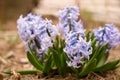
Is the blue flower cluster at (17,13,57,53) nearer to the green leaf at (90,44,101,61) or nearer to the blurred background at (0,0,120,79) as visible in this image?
the green leaf at (90,44,101,61)

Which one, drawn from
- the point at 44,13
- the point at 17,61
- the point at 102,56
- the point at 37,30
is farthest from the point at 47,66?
the point at 44,13

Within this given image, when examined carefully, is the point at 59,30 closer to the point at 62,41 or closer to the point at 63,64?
the point at 62,41

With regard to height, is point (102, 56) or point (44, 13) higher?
point (44, 13)

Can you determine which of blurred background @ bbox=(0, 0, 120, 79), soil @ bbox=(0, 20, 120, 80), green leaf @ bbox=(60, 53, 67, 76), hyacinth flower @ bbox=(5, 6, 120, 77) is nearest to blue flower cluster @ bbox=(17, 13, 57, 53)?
hyacinth flower @ bbox=(5, 6, 120, 77)

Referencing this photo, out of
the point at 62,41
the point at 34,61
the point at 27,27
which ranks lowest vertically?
the point at 34,61

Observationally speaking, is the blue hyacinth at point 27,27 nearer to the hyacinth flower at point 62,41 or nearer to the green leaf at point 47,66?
the hyacinth flower at point 62,41

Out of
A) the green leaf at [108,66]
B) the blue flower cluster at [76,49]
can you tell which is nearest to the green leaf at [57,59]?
the blue flower cluster at [76,49]
